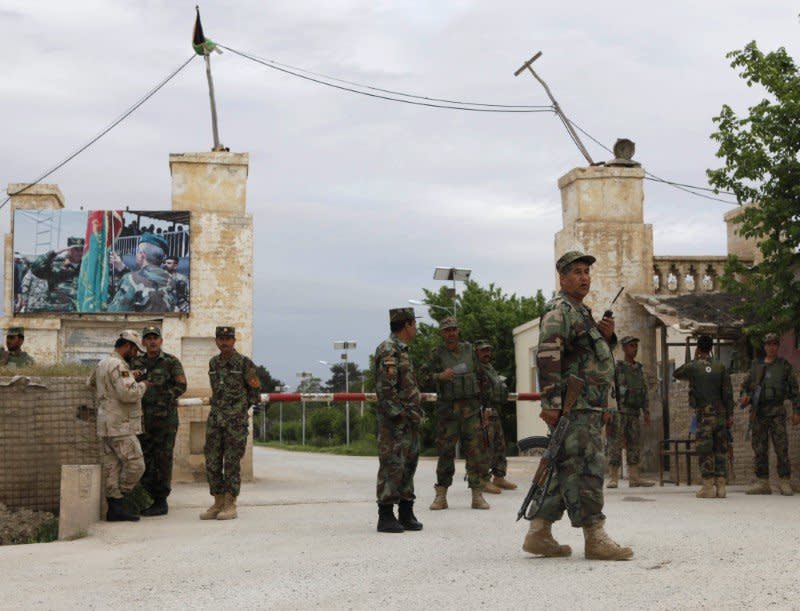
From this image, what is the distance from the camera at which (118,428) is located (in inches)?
419

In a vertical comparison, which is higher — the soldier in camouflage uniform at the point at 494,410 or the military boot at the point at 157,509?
the soldier in camouflage uniform at the point at 494,410

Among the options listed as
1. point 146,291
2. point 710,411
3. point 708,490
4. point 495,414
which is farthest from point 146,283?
point 708,490

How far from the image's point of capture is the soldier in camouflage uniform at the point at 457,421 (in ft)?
38.0

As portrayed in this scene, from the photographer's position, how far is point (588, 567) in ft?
23.0

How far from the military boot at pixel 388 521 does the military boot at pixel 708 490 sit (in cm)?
486

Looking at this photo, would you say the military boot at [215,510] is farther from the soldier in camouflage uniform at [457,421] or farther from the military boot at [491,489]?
the military boot at [491,489]

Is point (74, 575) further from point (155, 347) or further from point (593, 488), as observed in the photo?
point (155, 347)

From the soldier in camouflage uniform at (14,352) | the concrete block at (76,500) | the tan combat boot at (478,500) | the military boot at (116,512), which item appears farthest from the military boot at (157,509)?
the tan combat boot at (478,500)

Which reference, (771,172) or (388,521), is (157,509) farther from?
(771,172)

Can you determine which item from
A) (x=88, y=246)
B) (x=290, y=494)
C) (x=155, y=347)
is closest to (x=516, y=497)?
(x=290, y=494)

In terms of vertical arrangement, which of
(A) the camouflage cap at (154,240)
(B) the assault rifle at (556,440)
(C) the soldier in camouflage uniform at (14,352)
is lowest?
(B) the assault rifle at (556,440)

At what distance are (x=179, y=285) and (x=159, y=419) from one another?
5699 millimetres

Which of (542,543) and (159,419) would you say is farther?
(159,419)

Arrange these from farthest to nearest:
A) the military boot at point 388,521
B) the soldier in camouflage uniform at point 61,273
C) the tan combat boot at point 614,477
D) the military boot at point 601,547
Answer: the soldier in camouflage uniform at point 61,273
the tan combat boot at point 614,477
the military boot at point 388,521
the military boot at point 601,547
